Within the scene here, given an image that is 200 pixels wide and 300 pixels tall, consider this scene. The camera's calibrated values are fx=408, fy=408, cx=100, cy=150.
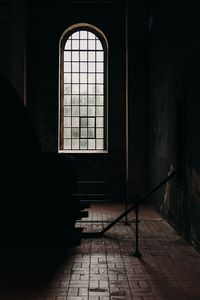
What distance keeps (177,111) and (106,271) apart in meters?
3.63

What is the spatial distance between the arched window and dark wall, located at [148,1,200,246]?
91.8 inches

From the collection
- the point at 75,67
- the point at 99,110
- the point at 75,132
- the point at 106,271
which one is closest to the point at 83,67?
the point at 75,67

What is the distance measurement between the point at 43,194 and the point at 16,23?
6.88 meters

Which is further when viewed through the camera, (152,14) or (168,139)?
(152,14)

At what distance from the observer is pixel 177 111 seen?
294 inches

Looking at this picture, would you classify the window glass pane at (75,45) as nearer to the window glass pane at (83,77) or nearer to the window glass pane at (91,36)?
the window glass pane at (91,36)

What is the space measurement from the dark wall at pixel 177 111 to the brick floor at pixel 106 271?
0.60 m

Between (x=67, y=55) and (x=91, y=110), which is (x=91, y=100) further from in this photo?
(x=67, y=55)

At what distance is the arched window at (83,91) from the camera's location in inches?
500

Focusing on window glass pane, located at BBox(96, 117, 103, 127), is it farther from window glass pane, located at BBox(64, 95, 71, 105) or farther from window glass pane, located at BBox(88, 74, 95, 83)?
window glass pane, located at BBox(88, 74, 95, 83)

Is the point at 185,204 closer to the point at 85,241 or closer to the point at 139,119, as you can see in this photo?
the point at 85,241

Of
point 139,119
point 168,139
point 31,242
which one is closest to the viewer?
point 31,242

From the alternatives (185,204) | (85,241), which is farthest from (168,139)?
(85,241)

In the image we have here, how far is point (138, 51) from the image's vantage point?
11992mm
